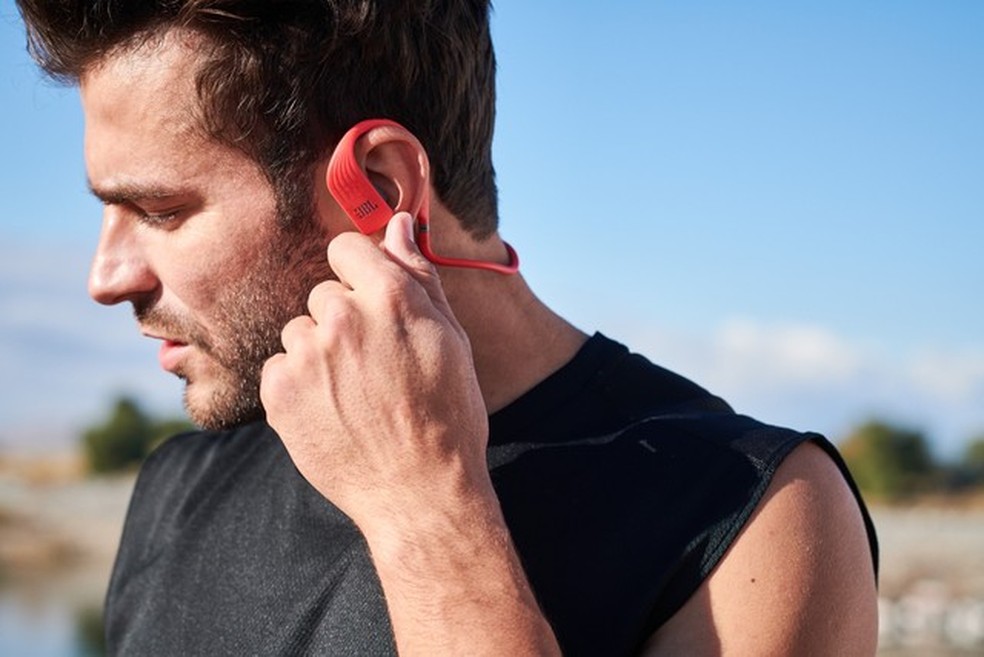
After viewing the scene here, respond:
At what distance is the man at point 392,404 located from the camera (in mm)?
1654

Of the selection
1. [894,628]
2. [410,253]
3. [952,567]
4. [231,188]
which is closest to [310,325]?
[410,253]

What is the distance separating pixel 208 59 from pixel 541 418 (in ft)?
2.75

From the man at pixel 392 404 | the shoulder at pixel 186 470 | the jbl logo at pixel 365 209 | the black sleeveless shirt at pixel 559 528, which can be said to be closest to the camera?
the man at pixel 392 404

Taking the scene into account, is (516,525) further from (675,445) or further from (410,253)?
(410,253)

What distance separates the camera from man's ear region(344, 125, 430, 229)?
199cm

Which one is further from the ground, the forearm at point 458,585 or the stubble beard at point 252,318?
the stubble beard at point 252,318

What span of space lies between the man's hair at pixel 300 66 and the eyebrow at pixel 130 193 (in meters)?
0.13

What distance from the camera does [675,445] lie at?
75.2 inches

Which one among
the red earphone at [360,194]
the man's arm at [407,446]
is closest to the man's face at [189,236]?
the red earphone at [360,194]

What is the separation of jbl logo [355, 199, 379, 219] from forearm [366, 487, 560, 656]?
0.55 metres

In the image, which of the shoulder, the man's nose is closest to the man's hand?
the man's nose

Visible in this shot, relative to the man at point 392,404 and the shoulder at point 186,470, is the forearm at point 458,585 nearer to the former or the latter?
the man at point 392,404

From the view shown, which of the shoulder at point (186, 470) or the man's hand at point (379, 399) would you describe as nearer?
the man's hand at point (379, 399)

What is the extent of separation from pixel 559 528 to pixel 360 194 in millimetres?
629
